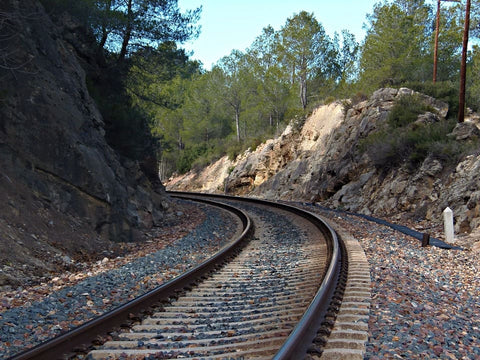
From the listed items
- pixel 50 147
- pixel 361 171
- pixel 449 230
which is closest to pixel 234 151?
pixel 361 171

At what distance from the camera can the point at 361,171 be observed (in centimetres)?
2125

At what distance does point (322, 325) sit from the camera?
462 cm

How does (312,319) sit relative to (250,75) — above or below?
below

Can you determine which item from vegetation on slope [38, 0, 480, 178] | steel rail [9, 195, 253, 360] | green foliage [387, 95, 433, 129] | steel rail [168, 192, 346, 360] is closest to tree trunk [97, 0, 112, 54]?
vegetation on slope [38, 0, 480, 178]

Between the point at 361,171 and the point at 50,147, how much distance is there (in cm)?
1461

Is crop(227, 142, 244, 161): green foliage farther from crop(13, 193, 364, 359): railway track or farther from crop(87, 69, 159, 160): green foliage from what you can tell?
crop(13, 193, 364, 359): railway track

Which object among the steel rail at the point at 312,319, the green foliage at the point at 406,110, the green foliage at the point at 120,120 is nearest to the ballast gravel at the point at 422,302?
the steel rail at the point at 312,319

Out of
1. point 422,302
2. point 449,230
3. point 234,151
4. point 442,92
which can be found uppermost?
point 442,92

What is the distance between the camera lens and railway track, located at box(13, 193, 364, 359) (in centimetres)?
408

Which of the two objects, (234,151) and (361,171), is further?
(234,151)

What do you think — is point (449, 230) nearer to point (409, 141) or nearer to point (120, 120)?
point (409, 141)

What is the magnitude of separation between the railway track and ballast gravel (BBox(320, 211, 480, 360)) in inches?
22.0

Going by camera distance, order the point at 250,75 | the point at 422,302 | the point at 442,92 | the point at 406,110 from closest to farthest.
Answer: the point at 422,302 → the point at 406,110 → the point at 442,92 → the point at 250,75

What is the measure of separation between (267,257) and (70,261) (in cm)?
390
